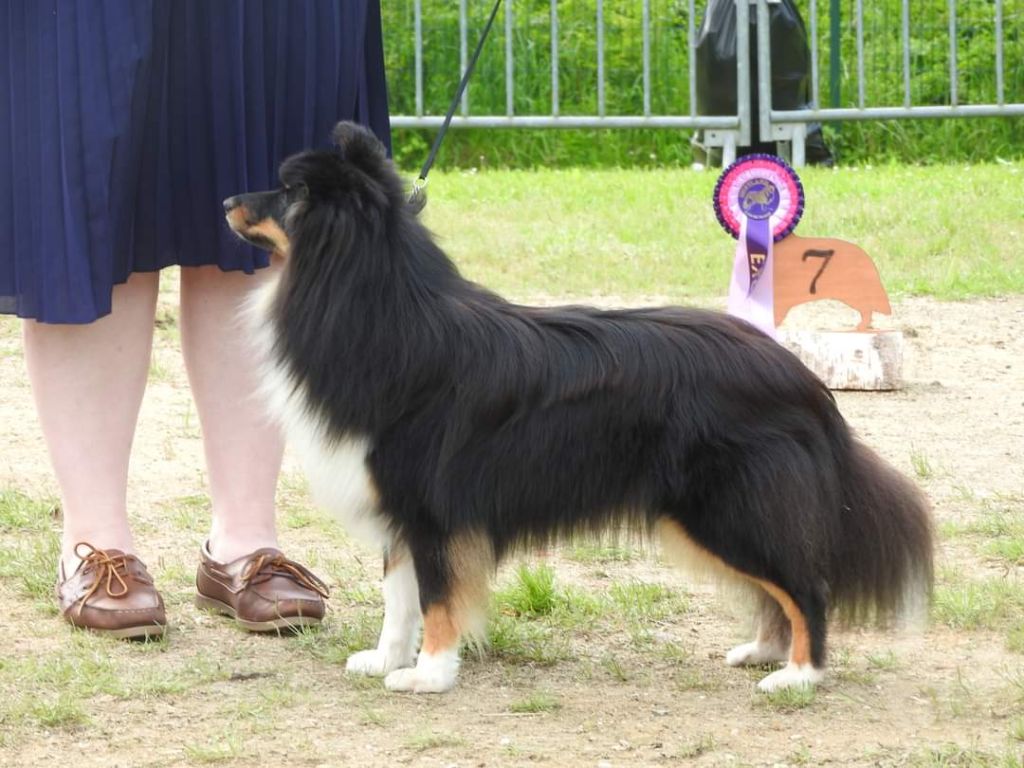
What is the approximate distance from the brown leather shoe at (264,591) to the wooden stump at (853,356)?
112 inches

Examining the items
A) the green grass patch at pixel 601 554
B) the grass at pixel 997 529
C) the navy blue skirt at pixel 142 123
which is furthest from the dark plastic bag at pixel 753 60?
the navy blue skirt at pixel 142 123

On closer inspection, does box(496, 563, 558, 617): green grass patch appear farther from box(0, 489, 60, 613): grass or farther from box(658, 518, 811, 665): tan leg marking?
box(0, 489, 60, 613): grass

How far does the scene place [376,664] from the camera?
138 inches

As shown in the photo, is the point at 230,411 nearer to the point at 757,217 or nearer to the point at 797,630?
the point at 797,630

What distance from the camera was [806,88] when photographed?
11047 millimetres

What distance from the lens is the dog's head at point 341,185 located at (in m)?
3.14

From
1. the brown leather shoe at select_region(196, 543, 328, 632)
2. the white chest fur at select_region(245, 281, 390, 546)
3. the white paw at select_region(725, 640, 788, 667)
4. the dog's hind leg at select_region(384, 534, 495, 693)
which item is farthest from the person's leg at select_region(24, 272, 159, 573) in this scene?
the white paw at select_region(725, 640, 788, 667)

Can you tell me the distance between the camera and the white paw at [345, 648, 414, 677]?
11.5 feet

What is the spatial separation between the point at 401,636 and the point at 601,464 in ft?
2.09

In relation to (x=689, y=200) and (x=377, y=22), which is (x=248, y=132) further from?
(x=689, y=200)

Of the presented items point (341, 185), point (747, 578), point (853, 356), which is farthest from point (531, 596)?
point (853, 356)

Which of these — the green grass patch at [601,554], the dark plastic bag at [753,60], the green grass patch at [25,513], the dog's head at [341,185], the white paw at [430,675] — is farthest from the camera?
the dark plastic bag at [753,60]

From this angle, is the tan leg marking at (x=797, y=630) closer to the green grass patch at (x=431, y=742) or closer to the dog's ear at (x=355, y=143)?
the green grass patch at (x=431, y=742)

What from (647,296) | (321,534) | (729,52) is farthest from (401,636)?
(729,52)
